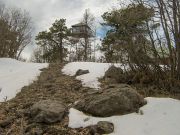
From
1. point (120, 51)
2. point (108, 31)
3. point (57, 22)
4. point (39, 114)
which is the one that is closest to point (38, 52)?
point (57, 22)

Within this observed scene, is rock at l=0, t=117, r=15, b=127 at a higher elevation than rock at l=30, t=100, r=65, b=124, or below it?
below

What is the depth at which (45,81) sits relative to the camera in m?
15.5

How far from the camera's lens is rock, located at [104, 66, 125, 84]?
533 inches

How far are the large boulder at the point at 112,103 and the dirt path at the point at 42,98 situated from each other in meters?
0.76

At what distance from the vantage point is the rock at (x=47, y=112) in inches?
366

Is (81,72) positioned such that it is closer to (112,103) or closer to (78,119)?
(112,103)

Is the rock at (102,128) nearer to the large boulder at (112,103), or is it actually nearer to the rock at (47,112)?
the large boulder at (112,103)

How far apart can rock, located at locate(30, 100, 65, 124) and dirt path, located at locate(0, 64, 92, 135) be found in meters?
0.16

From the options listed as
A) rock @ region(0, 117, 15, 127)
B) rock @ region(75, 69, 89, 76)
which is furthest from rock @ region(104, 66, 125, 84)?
rock @ region(0, 117, 15, 127)

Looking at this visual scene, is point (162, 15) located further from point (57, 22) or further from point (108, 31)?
point (57, 22)

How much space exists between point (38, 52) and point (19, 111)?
41.3m

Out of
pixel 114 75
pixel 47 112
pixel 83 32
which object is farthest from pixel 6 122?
pixel 83 32

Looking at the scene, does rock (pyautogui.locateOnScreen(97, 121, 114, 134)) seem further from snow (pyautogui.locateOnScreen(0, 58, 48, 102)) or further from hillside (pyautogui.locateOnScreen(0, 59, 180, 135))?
snow (pyautogui.locateOnScreen(0, 58, 48, 102))

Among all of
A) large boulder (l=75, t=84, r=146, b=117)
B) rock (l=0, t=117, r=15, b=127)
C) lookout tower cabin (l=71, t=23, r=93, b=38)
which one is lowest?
rock (l=0, t=117, r=15, b=127)
